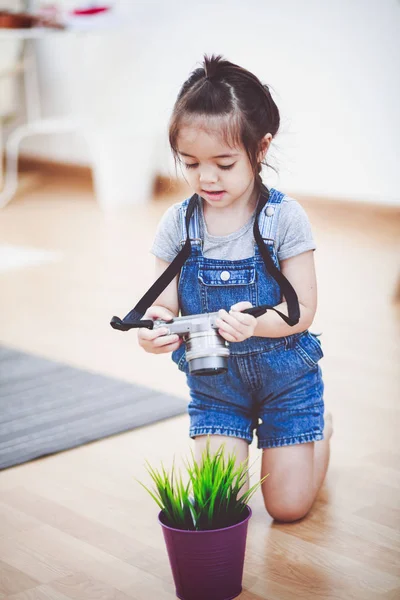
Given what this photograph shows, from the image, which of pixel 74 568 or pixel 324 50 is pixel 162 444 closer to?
pixel 74 568

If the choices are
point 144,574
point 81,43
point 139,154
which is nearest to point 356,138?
point 139,154

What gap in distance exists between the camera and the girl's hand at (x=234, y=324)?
1.25m

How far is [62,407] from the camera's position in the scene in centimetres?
203

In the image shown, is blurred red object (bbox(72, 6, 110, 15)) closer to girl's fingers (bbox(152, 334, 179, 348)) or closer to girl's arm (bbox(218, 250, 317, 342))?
girl's arm (bbox(218, 250, 317, 342))

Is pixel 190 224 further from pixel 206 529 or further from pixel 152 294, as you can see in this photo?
pixel 206 529

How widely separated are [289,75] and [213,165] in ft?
9.58

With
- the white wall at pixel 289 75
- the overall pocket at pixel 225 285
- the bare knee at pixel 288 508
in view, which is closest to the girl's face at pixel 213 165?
the overall pocket at pixel 225 285

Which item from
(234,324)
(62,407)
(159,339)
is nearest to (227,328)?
(234,324)

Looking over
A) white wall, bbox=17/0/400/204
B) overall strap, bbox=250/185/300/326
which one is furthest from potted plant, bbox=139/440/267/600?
white wall, bbox=17/0/400/204

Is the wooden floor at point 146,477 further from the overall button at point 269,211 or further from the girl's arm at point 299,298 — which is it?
the overall button at point 269,211

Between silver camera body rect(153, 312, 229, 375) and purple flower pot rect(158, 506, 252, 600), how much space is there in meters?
0.20

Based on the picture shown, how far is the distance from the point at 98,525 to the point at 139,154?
331 cm

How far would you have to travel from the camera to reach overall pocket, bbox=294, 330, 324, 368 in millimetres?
1486

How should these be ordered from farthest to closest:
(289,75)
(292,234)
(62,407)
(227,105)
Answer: (289,75)
(62,407)
(292,234)
(227,105)
